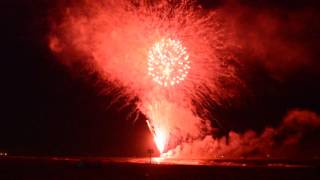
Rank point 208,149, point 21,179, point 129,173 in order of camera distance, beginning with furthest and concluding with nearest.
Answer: point 208,149, point 129,173, point 21,179

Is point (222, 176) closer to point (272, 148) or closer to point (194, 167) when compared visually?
point (194, 167)

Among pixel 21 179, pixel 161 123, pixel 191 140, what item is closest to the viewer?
pixel 21 179

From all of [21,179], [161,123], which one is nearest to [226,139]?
[161,123]

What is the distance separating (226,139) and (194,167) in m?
34.1

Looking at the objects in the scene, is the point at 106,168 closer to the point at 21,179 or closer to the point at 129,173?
the point at 129,173

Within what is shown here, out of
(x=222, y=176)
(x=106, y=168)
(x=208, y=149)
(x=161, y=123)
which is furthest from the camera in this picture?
(x=208, y=149)

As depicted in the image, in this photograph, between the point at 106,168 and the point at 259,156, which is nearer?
the point at 106,168

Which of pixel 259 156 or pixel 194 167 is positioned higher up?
pixel 259 156

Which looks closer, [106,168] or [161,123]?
[106,168]

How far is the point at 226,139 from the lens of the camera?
8544cm

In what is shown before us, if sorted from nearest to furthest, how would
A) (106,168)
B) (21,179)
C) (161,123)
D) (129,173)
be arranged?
(21,179) < (129,173) < (106,168) < (161,123)

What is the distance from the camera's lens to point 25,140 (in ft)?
350

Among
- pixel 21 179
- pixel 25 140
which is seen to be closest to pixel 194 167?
pixel 21 179

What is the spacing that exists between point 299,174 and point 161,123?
2038 cm
